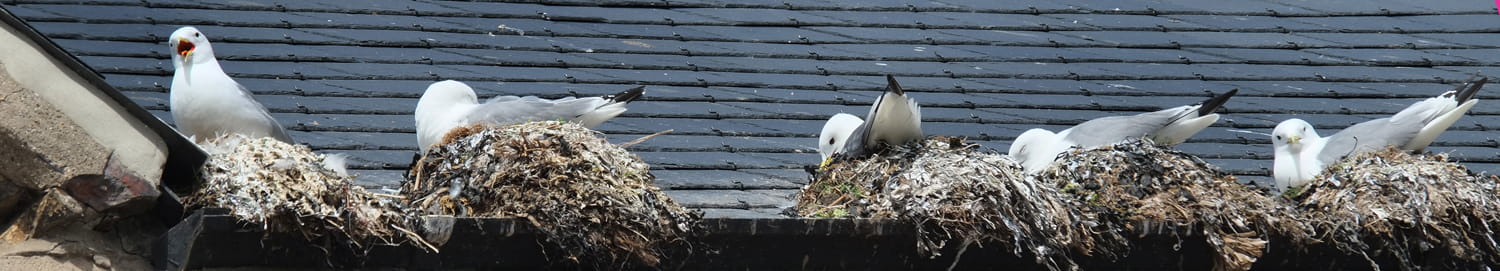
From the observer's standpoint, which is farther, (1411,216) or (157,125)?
(1411,216)

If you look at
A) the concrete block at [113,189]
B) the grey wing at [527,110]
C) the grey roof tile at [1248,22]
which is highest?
the concrete block at [113,189]

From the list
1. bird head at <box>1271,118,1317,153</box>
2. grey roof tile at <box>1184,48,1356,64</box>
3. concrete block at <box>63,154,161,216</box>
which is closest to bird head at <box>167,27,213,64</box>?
concrete block at <box>63,154,161,216</box>

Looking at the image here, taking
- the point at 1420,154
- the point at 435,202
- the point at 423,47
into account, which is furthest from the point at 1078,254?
the point at 423,47

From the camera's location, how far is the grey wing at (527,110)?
5.05 m

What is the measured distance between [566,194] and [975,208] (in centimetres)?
115

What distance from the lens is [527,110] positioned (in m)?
5.06

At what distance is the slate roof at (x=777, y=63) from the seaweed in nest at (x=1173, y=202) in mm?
1034

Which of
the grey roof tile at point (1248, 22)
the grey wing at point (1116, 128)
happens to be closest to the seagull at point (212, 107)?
the grey wing at point (1116, 128)

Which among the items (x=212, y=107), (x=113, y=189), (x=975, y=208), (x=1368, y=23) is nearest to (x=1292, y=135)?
(x=975, y=208)

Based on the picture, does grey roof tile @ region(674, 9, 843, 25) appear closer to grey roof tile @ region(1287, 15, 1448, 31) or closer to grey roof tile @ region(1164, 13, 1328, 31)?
grey roof tile @ region(1164, 13, 1328, 31)

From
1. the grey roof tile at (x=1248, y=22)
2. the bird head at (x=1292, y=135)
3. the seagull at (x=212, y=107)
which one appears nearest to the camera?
the seagull at (x=212, y=107)

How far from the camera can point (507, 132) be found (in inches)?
174

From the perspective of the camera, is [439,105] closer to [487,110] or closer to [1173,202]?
[487,110]

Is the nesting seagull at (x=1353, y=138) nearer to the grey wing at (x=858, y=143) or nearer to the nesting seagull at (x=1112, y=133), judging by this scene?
the nesting seagull at (x=1112, y=133)
